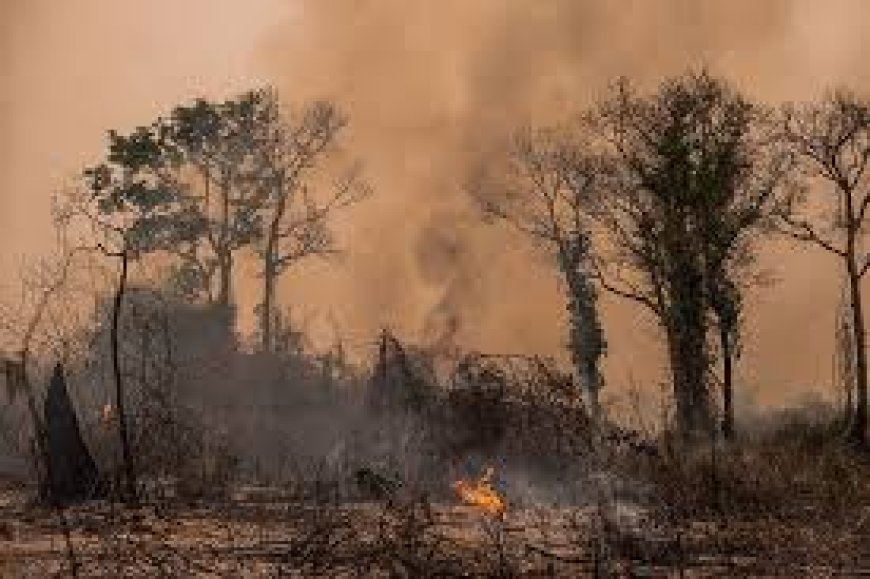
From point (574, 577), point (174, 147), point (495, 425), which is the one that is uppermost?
point (174, 147)

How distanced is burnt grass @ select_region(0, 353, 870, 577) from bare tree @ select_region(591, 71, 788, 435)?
7154 mm

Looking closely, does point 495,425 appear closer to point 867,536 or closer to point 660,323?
point 867,536

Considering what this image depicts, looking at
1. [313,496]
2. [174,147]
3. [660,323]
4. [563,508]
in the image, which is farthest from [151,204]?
[563,508]

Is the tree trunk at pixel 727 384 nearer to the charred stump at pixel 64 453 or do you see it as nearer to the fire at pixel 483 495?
the fire at pixel 483 495

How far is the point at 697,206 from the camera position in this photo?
144ft

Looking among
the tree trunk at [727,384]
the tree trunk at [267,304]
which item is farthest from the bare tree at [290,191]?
the tree trunk at [727,384]

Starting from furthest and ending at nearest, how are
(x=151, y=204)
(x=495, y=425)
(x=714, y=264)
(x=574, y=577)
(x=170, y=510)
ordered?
(x=151, y=204)
(x=714, y=264)
(x=495, y=425)
(x=170, y=510)
(x=574, y=577)

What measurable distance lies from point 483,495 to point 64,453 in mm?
8124

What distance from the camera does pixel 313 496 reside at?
29641 mm

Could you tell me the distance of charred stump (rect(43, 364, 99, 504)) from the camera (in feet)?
91.2

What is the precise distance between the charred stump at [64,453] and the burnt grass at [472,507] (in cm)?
54

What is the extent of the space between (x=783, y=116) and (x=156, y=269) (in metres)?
27.6

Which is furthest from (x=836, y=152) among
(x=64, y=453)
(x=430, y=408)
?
(x=64, y=453)

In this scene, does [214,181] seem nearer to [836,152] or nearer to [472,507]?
[836,152]
